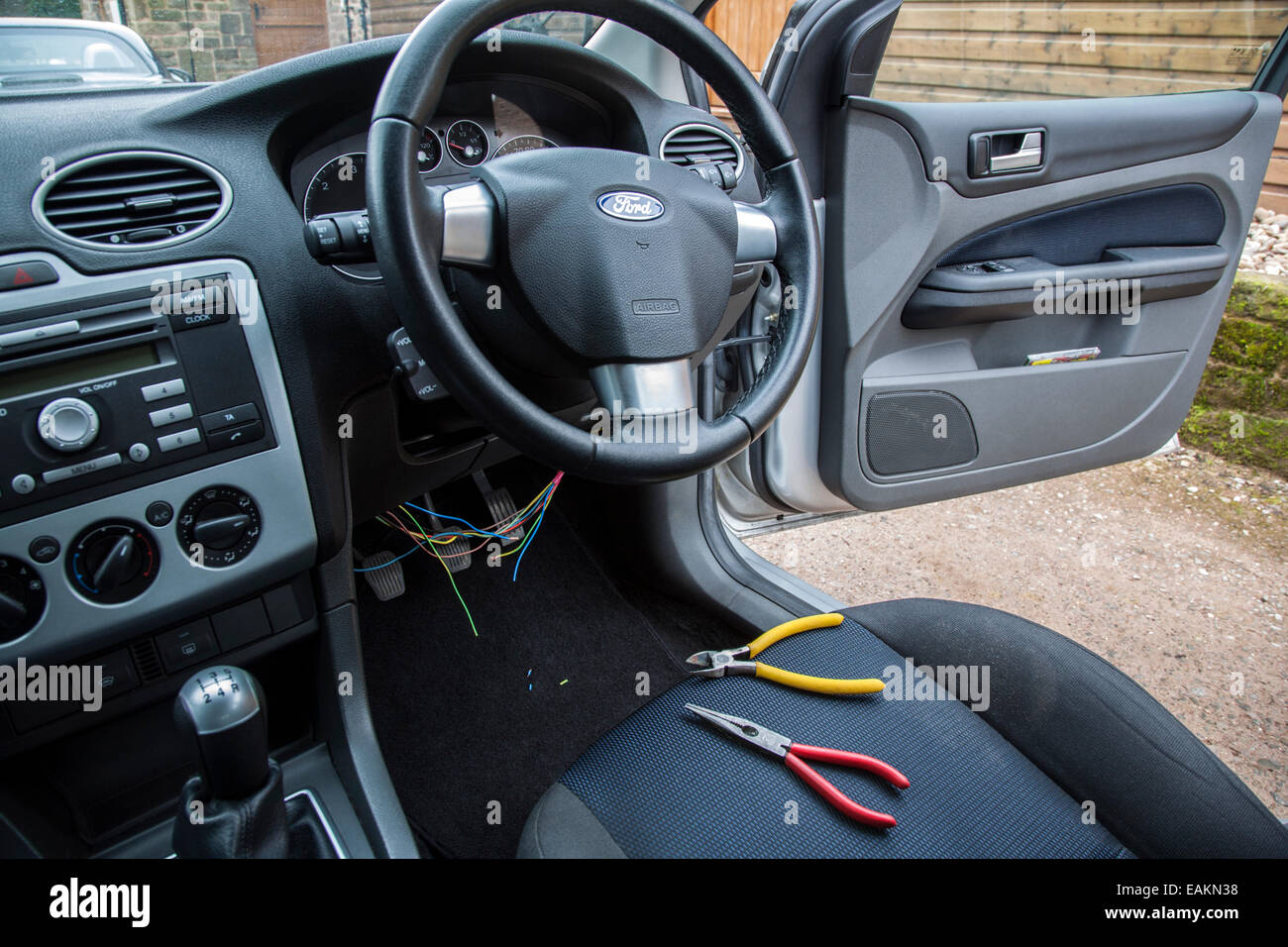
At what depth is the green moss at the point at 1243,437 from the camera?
2.69 meters

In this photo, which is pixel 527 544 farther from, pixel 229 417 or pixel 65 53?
pixel 65 53

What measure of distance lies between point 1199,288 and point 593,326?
1.44 meters

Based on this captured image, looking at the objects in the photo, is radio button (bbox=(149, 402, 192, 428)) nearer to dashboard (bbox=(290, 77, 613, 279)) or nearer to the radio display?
the radio display

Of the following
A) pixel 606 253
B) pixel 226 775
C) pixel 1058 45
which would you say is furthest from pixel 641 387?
pixel 1058 45

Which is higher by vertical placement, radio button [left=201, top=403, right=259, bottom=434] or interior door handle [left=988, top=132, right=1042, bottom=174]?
interior door handle [left=988, top=132, right=1042, bottom=174]

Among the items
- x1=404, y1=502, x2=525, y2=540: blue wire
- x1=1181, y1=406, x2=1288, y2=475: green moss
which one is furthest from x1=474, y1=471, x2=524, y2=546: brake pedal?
x1=1181, y1=406, x2=1288, y2=475: green moss

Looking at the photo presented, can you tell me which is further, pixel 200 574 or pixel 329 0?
pixel 329 0

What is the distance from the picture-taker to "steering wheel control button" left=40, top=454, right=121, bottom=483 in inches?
32.4

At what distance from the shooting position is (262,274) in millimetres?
935

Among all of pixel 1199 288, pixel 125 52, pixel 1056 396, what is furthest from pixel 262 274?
pixel 1199 288

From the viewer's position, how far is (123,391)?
2.81ft

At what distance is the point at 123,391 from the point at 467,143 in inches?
20.1

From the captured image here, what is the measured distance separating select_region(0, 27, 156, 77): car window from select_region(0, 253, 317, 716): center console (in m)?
0.39
